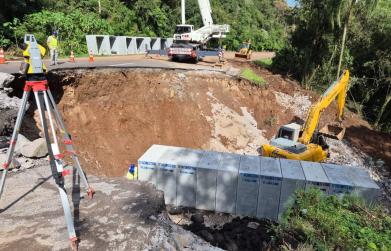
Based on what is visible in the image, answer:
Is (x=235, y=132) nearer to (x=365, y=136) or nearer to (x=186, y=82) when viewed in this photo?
(x=186, y=82)

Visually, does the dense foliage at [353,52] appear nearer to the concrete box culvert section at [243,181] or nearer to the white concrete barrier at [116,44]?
the white concrete barrier at [116,44]

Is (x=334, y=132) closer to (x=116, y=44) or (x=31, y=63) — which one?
(x=31, y=63)

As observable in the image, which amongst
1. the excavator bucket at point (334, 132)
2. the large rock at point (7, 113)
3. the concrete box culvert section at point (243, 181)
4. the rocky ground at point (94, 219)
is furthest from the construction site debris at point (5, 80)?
the excavator bucket at point (334, 132)

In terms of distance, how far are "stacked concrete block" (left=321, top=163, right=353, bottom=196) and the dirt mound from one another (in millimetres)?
6279

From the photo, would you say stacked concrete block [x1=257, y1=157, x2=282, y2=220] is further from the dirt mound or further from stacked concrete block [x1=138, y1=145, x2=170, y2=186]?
the dirt mound

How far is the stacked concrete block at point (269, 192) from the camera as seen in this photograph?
876 cm

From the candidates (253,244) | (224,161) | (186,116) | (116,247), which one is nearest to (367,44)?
(186,116)

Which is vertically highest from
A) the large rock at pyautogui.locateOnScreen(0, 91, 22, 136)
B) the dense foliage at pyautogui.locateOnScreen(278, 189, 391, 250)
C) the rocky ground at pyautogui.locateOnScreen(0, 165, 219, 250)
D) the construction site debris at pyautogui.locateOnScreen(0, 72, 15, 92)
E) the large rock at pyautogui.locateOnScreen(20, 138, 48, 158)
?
the construction site debris at pyautogui.locateOnScreen(0, 72, 15, 92)

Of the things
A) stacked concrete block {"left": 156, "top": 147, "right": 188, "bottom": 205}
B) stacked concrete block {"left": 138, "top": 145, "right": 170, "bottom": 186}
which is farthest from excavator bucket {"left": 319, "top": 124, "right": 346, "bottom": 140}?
stacked concrete block {"left": 138, "top": 145, "right": 170, "bottom": 186}

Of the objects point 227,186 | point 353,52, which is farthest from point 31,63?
point 353,52

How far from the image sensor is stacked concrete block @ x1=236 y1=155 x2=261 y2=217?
887 centimetres

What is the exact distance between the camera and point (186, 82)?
1709 centimetres

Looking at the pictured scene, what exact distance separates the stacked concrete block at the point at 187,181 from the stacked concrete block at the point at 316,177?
318 cm

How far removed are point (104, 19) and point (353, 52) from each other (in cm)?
2115
